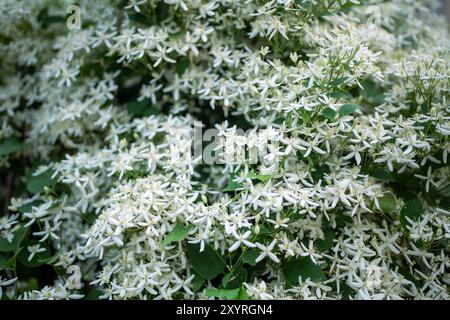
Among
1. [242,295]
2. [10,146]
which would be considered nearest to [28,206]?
[10,146]

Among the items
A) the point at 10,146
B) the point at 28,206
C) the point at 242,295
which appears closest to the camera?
the point at 242,295

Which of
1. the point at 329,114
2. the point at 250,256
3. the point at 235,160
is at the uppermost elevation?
the point at 329,114

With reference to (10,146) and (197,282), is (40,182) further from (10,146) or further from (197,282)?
(197,282)

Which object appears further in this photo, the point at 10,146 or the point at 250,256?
the point at 10,146

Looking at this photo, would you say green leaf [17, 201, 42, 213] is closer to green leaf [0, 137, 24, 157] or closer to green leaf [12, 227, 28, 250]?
green leaf [12, 227, 28, 250]

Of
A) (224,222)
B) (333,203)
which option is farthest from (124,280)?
(333,203)
